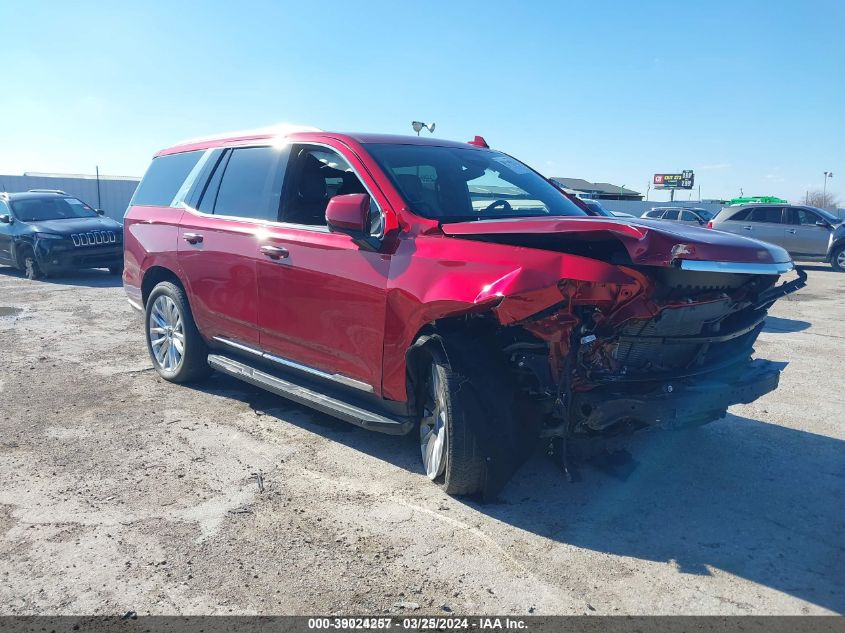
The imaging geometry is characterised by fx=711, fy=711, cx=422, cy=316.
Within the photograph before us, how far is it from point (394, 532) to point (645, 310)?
1.55 meters

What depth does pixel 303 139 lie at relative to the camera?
15.5 ft

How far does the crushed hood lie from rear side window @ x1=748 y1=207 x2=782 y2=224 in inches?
662

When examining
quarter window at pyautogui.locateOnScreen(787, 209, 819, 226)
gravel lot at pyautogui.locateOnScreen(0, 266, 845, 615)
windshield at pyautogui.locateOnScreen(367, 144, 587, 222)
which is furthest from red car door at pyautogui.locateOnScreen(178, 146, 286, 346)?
quarter window at pyautogui.locateOnScreen(787, 209, 819, 226)

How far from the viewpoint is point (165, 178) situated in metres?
6.23

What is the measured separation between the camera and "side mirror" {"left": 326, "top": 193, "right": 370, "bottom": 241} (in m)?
3.78

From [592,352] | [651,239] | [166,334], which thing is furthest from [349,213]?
[166,334]

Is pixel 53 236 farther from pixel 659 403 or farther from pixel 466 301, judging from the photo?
pixel 659 403

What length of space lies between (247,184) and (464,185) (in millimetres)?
1673

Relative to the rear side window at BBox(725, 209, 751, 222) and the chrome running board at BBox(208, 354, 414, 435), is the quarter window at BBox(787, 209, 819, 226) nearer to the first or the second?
the rear side window at BBox(725, 209, 751, 222)

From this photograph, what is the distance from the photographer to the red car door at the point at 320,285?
3957mm

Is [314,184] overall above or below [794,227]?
above

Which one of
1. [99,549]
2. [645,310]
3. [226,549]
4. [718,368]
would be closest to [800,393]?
[718,368]

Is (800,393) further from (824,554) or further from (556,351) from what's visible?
(556,351)

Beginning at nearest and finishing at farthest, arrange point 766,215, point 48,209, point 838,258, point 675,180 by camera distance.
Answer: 1. point 48,209
2. point 838,258
3. point 766,215
4. point 675,180
